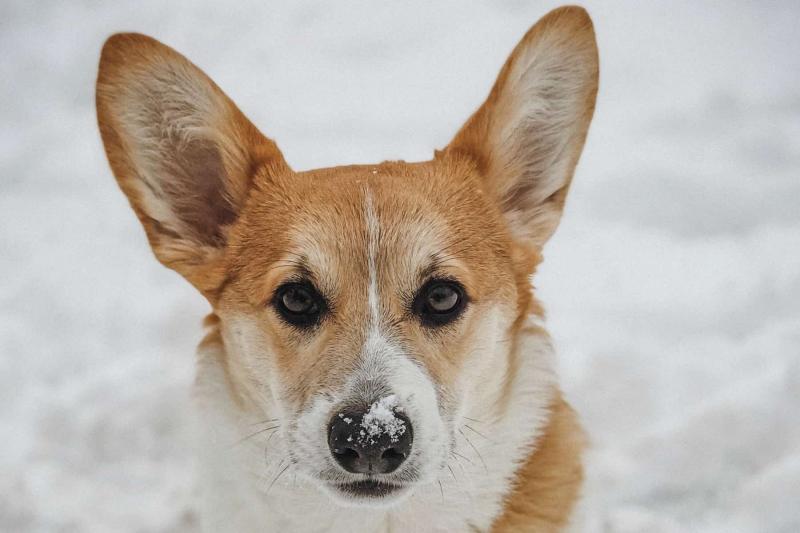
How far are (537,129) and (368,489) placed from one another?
151cm

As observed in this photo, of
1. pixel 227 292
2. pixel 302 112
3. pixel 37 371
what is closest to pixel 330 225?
pixel 227 292

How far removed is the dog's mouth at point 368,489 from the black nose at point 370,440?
0.06 meters

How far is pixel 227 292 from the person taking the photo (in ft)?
10.6

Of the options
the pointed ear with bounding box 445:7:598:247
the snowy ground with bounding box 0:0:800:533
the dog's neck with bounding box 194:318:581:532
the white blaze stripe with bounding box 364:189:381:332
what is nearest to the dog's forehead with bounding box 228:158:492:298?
the white blaze stripe with bounding box 364:189:381:332

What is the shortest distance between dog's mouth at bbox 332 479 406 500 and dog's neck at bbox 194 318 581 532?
0.28m

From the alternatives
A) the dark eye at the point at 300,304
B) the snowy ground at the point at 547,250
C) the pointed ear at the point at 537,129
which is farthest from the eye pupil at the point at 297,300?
the snowy ground at the point at 547,250

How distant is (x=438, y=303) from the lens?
3010 mm

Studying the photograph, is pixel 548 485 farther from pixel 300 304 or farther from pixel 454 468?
pixel 300 304

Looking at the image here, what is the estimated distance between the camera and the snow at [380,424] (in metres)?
2.57

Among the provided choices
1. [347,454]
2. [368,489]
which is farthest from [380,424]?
Answer: [368,489]

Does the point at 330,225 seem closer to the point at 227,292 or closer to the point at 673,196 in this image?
the point at 227,292

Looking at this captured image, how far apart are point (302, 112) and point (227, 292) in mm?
4424

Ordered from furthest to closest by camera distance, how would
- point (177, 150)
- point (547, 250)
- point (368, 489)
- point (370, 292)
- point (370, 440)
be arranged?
point (547, 250) → point (177, 150) → point (370, 292) → point (368, 489) → point (370, 440)

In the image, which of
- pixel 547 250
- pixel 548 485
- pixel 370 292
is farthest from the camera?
pixel 547 250
